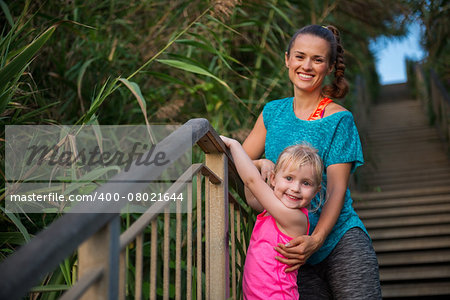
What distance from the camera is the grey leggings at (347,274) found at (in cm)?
138

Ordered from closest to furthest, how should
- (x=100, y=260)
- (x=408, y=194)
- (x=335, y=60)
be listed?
(x=100, y=260), (x=335, y=60), (x=408, y=194)

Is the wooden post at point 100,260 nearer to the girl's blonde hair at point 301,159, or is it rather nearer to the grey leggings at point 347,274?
the girl's blonde hair at point 301,159

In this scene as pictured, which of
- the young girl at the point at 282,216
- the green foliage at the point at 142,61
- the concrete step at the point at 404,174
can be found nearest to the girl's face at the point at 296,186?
the young girl at the point at 282,216

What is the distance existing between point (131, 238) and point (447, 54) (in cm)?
776

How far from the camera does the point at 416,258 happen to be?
3689 millimetres

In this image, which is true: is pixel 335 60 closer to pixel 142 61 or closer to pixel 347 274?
pixel 347 274

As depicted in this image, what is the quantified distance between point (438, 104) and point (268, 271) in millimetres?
6948

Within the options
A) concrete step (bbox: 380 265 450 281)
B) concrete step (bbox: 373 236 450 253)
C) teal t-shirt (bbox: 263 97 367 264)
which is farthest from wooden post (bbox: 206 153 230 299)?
concrete step (bbox: 373 236 450 253)

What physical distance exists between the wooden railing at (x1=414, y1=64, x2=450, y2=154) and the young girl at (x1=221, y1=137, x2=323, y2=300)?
5.13 metres

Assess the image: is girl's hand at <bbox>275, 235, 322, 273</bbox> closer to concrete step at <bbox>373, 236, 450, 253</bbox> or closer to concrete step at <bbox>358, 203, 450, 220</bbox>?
concrete step at <bbox>373, 236, 450, 253</bbox>

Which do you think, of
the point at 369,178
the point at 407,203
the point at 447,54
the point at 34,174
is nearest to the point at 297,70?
the point at 34,174

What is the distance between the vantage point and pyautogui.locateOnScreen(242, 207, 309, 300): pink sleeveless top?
4.33 feet

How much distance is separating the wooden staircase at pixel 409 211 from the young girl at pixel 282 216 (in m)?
2.26

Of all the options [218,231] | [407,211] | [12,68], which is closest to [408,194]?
[407,211]
